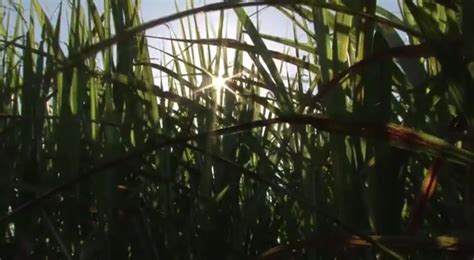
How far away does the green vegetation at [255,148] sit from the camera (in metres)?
0.62

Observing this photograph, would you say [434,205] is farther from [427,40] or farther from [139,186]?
[139,186]

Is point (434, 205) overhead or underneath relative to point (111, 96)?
underneath

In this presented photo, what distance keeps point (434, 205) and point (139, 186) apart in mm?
350

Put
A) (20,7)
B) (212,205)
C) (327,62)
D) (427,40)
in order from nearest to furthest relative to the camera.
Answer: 1. (427,40)
2. (327,62)
3. (212,205)
4. (20,7)

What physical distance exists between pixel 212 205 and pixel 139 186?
0.11m

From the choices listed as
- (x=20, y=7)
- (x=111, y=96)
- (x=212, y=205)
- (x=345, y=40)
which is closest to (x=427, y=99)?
(x=345, y=40)

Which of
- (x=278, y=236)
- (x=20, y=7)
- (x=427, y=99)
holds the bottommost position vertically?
(x=278, y=236)

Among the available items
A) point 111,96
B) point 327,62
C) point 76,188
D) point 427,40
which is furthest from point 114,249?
point 427,40

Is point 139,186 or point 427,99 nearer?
point 427,99

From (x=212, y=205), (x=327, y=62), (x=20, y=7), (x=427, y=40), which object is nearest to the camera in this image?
(x=427, y=40)

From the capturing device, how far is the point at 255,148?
968mm

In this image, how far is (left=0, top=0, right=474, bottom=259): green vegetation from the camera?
0.62m

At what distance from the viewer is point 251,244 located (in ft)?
3.14

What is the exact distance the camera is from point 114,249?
0.92 m
